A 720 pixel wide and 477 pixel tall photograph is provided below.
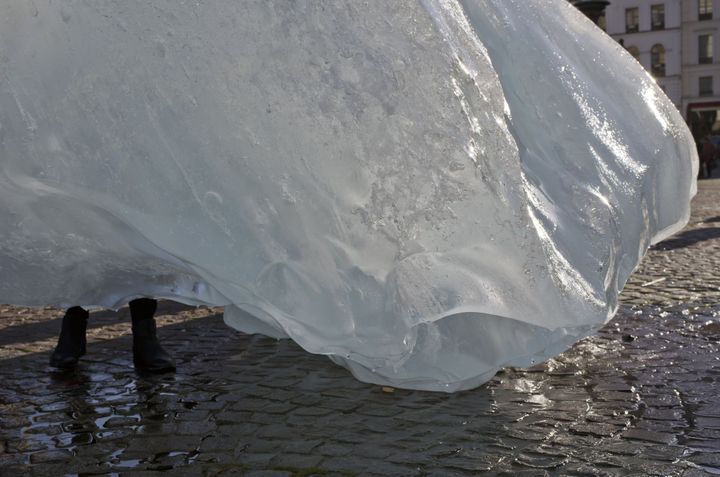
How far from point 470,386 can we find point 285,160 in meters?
1.34

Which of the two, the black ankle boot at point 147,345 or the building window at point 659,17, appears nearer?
the black ankle boot at point 147,345

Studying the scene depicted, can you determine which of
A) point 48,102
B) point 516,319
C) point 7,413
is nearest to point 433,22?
point 516,319

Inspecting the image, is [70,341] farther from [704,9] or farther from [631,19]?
[631,19]

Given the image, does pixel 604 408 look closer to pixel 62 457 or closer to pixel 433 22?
pixel 433 22

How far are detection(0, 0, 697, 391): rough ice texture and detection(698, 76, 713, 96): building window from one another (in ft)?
215

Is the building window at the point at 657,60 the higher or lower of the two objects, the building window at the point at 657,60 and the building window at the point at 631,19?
the lower

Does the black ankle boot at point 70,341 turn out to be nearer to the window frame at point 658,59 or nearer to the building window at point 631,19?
the window frame at point 658,59

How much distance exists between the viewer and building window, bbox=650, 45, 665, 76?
6725cm

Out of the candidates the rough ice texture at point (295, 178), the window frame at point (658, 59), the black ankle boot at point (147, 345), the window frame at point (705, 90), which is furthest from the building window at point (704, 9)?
the rough ice texture at point (295, 178)

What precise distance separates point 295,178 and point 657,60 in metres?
68.6

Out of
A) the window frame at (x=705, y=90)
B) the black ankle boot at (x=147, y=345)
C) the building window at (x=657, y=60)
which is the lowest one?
the black ankle boot at (x=147, y=345)

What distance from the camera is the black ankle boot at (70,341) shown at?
4770mm

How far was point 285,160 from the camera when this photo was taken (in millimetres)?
3334

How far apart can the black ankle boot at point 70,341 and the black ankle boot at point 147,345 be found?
0.99 ft
